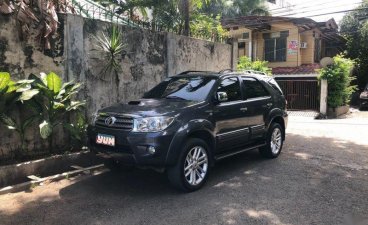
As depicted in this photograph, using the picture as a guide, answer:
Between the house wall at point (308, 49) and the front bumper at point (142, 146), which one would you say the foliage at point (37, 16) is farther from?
the house wall at point (308, 49)

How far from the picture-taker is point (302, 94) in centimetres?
2177

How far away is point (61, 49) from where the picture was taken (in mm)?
7324

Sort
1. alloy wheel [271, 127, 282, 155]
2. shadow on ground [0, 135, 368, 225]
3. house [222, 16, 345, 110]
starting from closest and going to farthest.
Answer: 1. shadow on ground [0, 135, 368, 225]
2. alloy wheel [271, 127, 282, 155]
3. house [222, 16, 345, 110]

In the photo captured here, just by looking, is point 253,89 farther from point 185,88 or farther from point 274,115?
point 185,88

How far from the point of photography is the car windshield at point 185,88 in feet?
20.6

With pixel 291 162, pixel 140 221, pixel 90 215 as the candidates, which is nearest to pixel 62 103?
pixel 90 215

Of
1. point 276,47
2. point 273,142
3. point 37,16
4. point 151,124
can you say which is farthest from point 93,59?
point 276,47

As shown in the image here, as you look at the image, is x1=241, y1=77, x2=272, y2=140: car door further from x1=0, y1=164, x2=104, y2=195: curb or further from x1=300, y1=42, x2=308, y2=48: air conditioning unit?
x1=300, y1=42, x2=308, y2=48: air conditioning unit

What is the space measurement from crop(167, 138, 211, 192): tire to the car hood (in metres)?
0.53

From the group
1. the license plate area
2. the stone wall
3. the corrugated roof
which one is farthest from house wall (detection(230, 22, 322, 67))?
the license plate area

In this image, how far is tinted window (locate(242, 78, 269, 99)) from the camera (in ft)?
23.5

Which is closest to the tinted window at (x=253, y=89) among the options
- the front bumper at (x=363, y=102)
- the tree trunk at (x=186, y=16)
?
the tree trunk at (x=186, y=16)

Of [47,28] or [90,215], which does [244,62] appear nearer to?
[47,28]

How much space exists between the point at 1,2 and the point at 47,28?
2.71 feet
